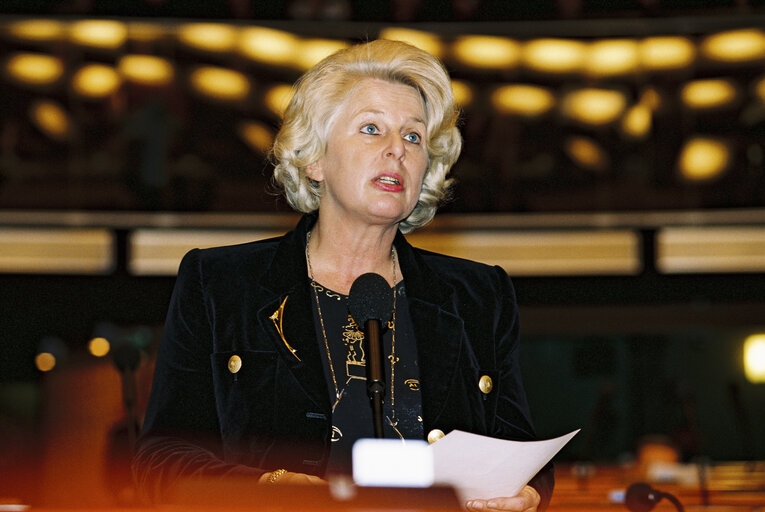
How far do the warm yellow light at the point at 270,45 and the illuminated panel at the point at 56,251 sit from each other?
1656 mm

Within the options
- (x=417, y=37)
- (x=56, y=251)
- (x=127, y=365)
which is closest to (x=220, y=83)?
(x=417, y=37)

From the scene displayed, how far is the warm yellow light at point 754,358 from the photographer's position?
7148mm

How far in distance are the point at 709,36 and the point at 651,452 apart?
3121mm

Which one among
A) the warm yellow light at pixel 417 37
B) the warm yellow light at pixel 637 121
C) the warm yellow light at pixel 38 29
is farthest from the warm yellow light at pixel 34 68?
the warm yellow light at pixel 637 121

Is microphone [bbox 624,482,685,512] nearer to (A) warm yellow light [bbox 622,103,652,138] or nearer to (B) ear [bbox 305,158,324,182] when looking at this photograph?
(B) ear [bbox 305,158,324,182]

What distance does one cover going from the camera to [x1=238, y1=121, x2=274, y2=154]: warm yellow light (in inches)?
→ 262

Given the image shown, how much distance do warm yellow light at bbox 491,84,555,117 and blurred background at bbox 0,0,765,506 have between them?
0.01m

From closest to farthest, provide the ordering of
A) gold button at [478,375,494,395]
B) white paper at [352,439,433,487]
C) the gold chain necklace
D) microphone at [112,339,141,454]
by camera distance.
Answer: white paper at [352,439,433,487] < the gold chain necklace < gold button at [478,375,494,395] < microphone at [112,339,141,454]

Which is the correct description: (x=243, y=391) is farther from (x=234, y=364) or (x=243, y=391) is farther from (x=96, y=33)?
(x=96, y=33)

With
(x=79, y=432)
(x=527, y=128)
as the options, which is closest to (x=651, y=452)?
(x=527, y=128)

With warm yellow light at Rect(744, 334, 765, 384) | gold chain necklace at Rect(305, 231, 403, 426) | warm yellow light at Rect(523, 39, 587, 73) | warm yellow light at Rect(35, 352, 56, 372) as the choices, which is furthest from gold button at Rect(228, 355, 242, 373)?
warm yellow light at Rect(744, 334, 765, 384)

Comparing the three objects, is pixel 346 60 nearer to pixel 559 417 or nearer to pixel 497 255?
pixel 497 255

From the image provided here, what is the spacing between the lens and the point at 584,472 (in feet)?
18.4

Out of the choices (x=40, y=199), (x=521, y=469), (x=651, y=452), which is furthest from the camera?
(x=651, y=452)
